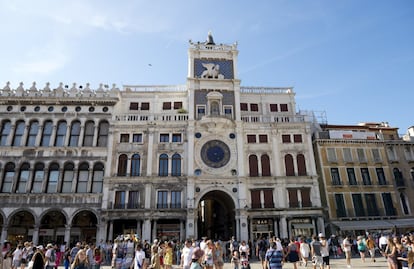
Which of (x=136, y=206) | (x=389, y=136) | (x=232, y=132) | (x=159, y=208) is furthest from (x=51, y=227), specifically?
(x=389, y=136)

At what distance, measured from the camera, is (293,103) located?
3675 centimetres

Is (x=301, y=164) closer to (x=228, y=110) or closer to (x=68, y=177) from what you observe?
(x=228, y=110)

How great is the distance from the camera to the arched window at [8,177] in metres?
29.4

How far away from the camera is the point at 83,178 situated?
1196 inches

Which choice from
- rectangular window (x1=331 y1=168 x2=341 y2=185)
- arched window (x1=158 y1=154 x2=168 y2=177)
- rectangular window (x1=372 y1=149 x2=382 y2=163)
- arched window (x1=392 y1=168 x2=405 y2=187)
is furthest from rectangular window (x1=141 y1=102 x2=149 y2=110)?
arched window (x1=392 y1=168 x2=405 y2=187)

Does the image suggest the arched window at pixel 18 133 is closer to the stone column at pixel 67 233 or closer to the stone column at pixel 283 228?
the stone column at pixel 67 233

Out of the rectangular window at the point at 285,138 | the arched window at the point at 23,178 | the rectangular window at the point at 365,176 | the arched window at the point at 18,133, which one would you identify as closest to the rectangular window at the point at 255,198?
the rectangular window at the point at 285,138

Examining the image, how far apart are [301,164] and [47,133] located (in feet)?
94.4

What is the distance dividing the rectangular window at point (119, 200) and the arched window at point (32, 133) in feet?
36.4

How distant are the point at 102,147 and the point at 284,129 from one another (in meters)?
20.8

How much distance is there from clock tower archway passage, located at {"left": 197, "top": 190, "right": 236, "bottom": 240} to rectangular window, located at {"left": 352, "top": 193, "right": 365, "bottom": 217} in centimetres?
1396

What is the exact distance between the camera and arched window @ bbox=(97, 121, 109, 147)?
105 ft

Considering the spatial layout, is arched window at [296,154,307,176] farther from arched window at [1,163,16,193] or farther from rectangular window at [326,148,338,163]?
arched window at [1,163,16,193]

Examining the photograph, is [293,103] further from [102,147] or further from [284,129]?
[102,147]
